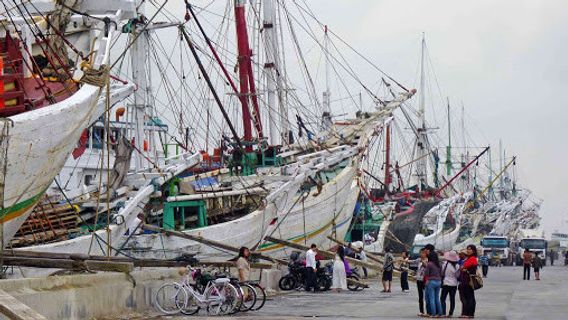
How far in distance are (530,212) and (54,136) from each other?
A: 146372 mm

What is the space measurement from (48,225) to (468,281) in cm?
1083

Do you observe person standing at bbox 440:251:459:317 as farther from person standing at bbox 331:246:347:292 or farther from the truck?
the truck

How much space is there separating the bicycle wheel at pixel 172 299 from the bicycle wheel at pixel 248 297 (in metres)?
1.32

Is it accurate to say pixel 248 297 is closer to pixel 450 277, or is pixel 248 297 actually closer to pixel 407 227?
pixel 450 277

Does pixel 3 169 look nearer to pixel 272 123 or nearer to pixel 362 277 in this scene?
pixel 362 277

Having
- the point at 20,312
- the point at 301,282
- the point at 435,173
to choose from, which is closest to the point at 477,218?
the point at 435,173

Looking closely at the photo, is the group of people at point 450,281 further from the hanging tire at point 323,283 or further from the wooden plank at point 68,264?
the hanging tire at point 323,283

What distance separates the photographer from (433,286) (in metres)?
20.4

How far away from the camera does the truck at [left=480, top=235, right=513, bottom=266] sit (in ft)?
269

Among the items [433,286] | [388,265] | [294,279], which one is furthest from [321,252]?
[433,286]

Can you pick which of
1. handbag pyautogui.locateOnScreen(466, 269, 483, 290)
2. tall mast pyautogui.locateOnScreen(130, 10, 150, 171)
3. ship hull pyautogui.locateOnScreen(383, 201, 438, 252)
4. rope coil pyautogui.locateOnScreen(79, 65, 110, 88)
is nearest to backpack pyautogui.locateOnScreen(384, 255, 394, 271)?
tall mast pyautogui.locateOnScreen(130, 10, 150, 171)

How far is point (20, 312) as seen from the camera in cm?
1322

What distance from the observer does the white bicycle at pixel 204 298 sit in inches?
779

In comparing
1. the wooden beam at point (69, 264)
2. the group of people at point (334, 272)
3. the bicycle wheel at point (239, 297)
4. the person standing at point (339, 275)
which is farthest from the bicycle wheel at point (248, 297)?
the person standing at point (339, 275)
